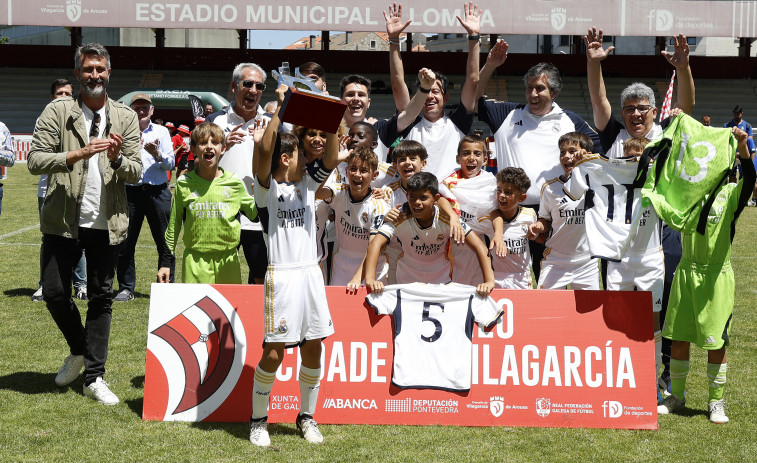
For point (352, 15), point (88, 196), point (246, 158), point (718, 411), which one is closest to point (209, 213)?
point (246, 158)

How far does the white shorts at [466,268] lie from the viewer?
18.9ft

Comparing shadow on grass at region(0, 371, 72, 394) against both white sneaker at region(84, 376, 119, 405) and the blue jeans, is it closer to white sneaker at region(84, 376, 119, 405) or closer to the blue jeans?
white sneaker at region(84, 376, 119, 405)

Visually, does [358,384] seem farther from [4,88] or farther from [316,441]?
[4,88]

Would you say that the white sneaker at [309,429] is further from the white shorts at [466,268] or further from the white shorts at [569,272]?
the white shorts at [569,272]

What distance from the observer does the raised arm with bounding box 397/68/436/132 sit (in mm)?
5723

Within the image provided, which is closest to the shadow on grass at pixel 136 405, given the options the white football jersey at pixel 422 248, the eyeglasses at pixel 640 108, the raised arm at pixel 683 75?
the white football jersey at pixel 422 248

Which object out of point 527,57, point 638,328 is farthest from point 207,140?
point 527,57

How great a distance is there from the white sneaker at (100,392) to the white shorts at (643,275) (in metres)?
3.50

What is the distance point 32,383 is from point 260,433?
2166 mm

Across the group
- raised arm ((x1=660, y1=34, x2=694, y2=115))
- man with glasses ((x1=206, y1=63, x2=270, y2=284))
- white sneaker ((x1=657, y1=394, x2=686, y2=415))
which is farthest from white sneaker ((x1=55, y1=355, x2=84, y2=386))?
raised arm ((x1=660, y1=34, x2=694, y2=115))

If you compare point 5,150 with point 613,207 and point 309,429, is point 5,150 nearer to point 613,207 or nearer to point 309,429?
point 309,429

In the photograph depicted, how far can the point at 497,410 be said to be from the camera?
5.06 meters

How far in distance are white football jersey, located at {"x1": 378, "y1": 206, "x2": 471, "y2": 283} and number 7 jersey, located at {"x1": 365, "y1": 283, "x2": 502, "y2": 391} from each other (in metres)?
0.42

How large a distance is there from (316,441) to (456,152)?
2568mm
